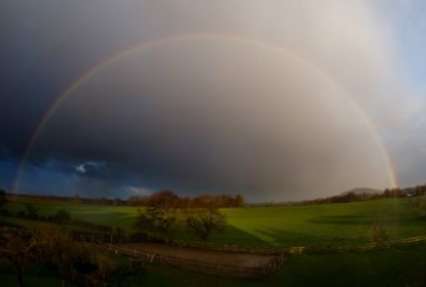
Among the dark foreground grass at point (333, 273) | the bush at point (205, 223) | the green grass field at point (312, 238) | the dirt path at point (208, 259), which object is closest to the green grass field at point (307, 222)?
the green grass field at point (312, 238)

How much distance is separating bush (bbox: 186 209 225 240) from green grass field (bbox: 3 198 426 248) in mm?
1029

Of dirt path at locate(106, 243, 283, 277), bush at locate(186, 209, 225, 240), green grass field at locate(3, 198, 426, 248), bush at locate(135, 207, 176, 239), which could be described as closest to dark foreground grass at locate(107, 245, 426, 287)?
dirt path at locate(106, 243, 283, 277)

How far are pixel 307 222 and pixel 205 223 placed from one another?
15.7m

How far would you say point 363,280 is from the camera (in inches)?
1216

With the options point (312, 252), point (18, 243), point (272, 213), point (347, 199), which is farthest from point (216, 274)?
point (347, 199)

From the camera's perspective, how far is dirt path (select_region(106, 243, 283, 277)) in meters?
38.7

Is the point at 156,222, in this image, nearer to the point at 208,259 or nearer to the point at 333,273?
the point at 208,259

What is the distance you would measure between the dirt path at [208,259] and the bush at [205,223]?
3.50 m

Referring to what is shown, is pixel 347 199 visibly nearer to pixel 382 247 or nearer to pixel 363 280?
pixel 382 247

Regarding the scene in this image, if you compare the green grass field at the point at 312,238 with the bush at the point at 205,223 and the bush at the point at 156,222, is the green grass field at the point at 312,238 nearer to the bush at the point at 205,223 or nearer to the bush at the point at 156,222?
the bush at the point at 205,223

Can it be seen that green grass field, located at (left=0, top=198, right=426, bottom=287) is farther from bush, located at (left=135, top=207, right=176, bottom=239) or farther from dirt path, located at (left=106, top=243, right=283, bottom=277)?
bush, located at (left=135, top=207, right=176, bottom=239)

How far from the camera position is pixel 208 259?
45.2m

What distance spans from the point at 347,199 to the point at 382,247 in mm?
26653

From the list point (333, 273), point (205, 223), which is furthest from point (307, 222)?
point (333, 273)
